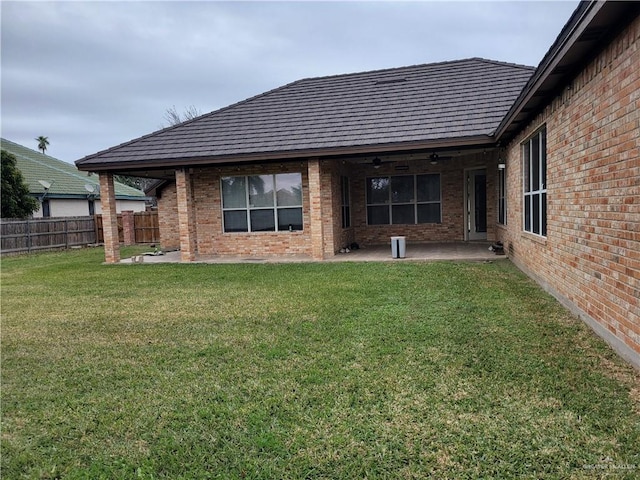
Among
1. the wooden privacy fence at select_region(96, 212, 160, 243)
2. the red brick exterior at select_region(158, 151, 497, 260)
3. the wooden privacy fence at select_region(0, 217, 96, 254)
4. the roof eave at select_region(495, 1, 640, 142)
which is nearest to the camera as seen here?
the roof eave at select_region(495, 1, 640, 142)

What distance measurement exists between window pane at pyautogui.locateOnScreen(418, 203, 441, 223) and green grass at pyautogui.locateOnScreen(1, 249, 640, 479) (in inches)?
301

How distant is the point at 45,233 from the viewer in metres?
17.6

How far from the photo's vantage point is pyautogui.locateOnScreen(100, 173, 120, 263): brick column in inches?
479

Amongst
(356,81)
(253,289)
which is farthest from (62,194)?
(253,289)

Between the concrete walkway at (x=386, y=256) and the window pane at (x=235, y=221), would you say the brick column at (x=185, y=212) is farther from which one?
the window pane at (x=235, y=221)

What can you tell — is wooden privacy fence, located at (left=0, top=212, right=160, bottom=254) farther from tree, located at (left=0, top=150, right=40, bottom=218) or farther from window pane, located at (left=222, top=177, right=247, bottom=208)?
window pane, located at (left=222, top=177, right=247, bottom=208)

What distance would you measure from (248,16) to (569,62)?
1240cm

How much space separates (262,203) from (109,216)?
4256 millimetres

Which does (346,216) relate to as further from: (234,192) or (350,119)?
(234,192)

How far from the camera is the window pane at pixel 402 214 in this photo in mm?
14180

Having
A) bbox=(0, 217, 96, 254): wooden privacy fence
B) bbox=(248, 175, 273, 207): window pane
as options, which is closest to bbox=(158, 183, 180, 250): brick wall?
bbox=(248, 175, 273, 207): window pane

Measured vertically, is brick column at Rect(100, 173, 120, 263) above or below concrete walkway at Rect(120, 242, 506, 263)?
above

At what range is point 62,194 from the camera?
22.1 m

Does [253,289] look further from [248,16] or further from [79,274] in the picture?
[248,16]
